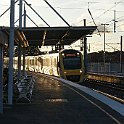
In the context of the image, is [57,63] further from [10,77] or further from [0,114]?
[0,114]

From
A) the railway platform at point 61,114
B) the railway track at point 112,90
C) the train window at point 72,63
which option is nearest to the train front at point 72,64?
the train window at point 72,63

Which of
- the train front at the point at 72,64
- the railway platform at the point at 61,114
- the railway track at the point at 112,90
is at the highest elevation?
the train front at the point at 72,64

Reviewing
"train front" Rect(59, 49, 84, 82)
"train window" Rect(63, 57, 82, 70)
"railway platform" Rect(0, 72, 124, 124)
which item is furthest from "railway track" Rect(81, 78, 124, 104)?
"railway platform" Rect(0, 72, 124, 124)

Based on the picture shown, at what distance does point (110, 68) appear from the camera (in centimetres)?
7188

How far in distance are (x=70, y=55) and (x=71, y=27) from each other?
2055cm

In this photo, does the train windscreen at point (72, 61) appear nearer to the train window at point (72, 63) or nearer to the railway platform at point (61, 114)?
the train window at point (72, 63)

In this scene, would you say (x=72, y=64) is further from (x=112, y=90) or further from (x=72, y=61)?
(x=112, y=90)

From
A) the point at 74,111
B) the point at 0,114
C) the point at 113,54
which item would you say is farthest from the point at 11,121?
the point at 113,54

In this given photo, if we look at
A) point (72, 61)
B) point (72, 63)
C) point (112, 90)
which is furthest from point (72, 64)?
point (112, 90)

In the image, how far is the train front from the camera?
39688 millimetres

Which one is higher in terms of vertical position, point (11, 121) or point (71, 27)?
point (71, 27)

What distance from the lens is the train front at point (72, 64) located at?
39.7m

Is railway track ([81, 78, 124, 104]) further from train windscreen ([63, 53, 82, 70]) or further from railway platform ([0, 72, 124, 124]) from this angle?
railway platform ([0, 72, 124, 124])

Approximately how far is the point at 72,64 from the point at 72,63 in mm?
96
